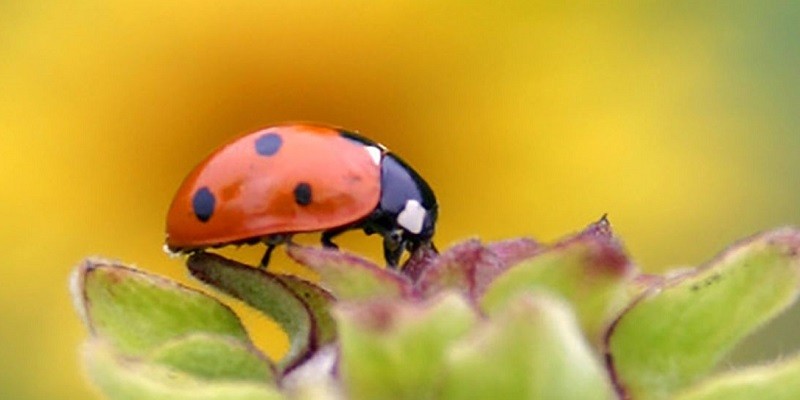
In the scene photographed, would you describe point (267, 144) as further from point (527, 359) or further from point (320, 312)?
point (527, 359)

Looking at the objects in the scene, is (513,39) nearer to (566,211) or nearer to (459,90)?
(459,90)

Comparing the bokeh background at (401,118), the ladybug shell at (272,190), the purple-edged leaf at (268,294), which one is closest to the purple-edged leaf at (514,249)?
the purple-edged leaf at (268,294)

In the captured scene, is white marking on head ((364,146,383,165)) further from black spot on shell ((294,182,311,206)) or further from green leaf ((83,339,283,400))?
green leaf ((83,339,283,400))

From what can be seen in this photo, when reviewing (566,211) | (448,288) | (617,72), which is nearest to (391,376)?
(448,288)

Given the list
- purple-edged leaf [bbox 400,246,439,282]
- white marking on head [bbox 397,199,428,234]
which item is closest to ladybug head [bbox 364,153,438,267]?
white marking on head [bbox 397,199,428,234]

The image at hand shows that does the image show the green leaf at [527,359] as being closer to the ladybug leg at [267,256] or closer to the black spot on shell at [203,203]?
the ladybug leg at [267,256]

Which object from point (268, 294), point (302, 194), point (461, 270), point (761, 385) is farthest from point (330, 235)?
point (761, 385)
